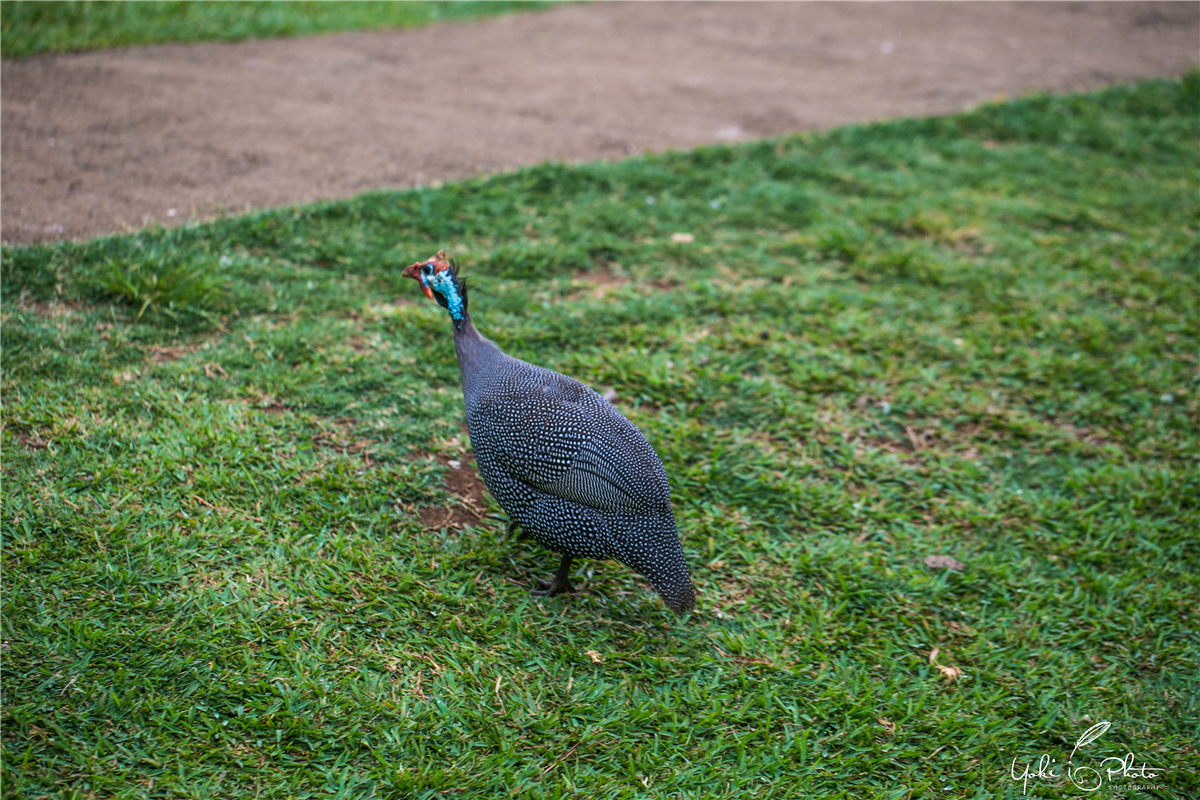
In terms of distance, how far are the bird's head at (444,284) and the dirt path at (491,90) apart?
202 centimetres

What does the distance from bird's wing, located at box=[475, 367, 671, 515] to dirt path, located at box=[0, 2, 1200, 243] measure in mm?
2663

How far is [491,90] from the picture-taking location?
6.77 meters

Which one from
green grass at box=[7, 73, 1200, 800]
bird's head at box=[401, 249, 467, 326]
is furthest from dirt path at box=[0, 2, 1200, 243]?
bird's head at box=[401, 249, 467, 326]

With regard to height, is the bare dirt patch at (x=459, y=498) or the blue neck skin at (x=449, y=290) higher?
the blue neck skin at (x=449, y=290)

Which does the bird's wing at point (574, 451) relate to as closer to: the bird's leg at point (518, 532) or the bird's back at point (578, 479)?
the bird's back at point (578, 479)

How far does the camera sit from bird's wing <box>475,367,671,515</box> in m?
2.86

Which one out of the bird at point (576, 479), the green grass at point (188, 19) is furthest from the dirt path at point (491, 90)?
the bird at point (576, 479)

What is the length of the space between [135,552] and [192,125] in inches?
140

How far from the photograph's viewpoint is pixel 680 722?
272 cm
